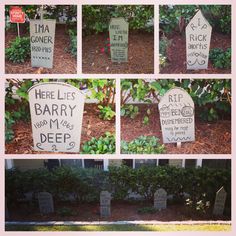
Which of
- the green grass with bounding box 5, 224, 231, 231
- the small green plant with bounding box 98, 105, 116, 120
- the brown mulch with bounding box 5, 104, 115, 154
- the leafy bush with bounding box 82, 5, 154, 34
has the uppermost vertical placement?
the leafy bush with bounding box 82, 5, 154, 34

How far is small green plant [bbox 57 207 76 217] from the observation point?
2732 millimetres

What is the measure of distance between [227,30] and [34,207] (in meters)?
1.66

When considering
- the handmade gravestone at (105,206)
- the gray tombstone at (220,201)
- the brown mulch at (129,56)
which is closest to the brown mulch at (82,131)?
the brown mulch at (129,56)

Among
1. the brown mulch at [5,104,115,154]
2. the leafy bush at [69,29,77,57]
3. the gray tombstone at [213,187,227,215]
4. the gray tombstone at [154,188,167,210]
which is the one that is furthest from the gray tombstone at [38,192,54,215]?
the gray tombstone at [213,187,227,215]

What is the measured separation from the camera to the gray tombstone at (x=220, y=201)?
8.95ft

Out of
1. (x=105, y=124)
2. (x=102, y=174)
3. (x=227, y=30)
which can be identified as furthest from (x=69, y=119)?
(x=227, y=30)

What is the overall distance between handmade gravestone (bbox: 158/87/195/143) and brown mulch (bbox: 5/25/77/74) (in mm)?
618

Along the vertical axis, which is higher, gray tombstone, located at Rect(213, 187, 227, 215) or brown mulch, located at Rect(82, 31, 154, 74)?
brown mulch, located at Rect(82, 31, 154, 74)

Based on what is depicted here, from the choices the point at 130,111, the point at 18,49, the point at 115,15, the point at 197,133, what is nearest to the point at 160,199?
the point at 197,133

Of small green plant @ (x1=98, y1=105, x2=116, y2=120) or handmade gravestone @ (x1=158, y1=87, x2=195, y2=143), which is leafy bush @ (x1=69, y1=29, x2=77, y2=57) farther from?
handmade gravestone @ (x1=158, y1=87, x2=195, y2=143)

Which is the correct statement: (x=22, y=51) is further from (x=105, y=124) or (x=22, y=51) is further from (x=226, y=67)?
(x=226, y=67)

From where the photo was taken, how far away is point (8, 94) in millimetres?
2684

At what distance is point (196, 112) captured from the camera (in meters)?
2.70

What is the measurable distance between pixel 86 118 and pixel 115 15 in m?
0.67
